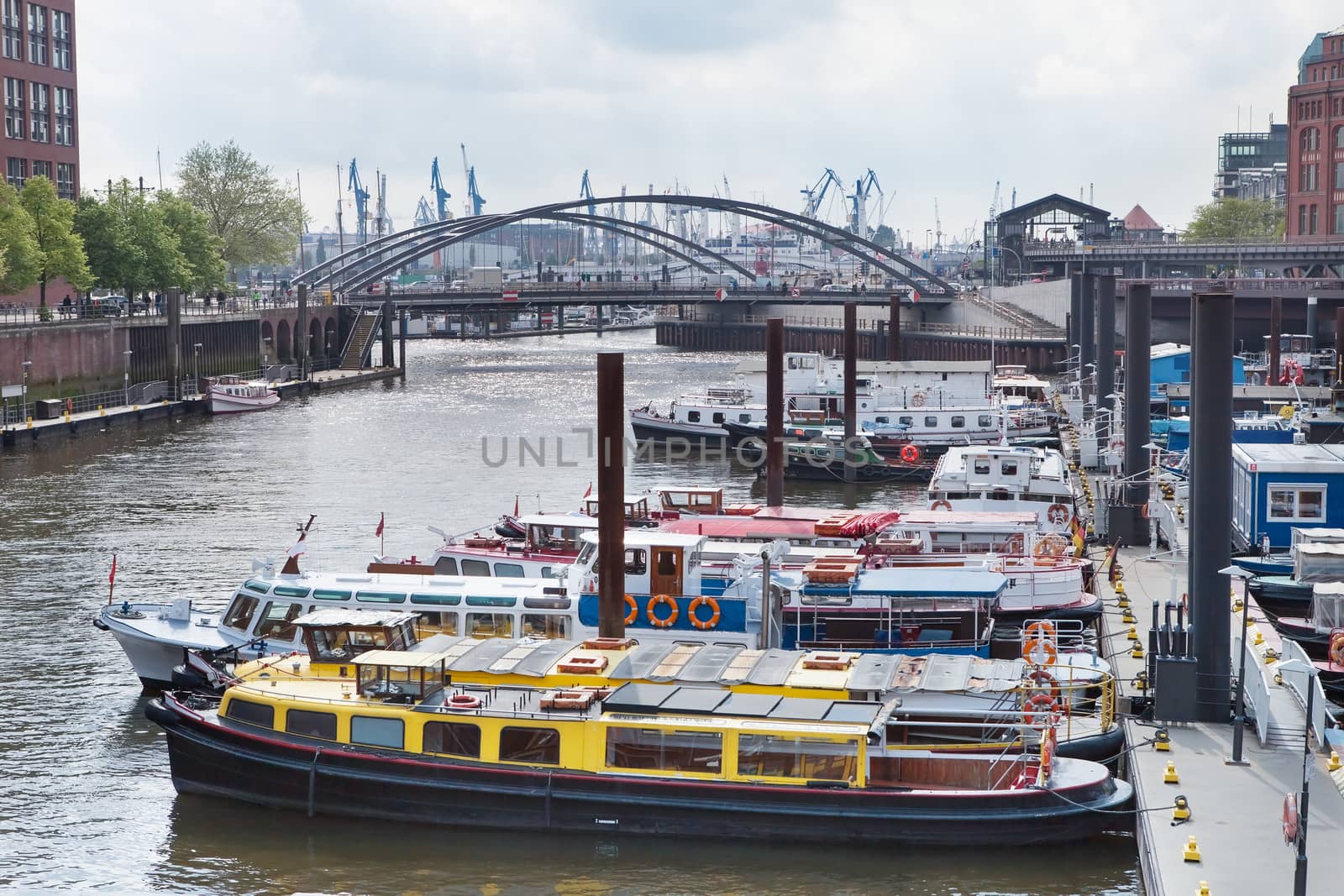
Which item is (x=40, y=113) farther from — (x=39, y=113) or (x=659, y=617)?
(x=659, y=617)

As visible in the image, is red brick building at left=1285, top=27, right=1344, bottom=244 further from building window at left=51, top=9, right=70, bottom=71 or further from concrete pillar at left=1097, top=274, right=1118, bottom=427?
building window at left=51, top=9, right=70, bottom=71

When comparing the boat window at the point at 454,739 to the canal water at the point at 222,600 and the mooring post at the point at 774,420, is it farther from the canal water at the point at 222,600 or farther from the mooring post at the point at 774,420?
the mooring post at the point at 774,420

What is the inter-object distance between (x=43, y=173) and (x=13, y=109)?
5319 mm

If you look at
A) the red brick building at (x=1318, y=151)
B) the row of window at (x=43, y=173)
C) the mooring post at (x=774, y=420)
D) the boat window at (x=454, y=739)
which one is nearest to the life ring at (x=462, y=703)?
the boat window at (x=454, y=739)

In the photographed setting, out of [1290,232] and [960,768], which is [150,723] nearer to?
[960,768]

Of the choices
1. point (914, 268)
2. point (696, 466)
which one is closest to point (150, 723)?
point (696, 466)

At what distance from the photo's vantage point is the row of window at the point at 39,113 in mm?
105500

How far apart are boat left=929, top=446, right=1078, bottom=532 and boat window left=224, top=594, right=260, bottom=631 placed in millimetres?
21376

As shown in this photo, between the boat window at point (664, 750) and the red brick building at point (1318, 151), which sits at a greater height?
the red brick building at point (1318, 151)

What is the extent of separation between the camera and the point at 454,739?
25688 mm

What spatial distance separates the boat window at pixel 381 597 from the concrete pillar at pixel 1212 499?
1492 cm

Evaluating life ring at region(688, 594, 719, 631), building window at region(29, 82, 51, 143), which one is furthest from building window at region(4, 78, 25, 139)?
life ring at region(688, 594, 719, 631)

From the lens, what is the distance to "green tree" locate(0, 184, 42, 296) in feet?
281

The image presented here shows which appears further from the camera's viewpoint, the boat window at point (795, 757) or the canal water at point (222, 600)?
the boat window at point (795, 757)
